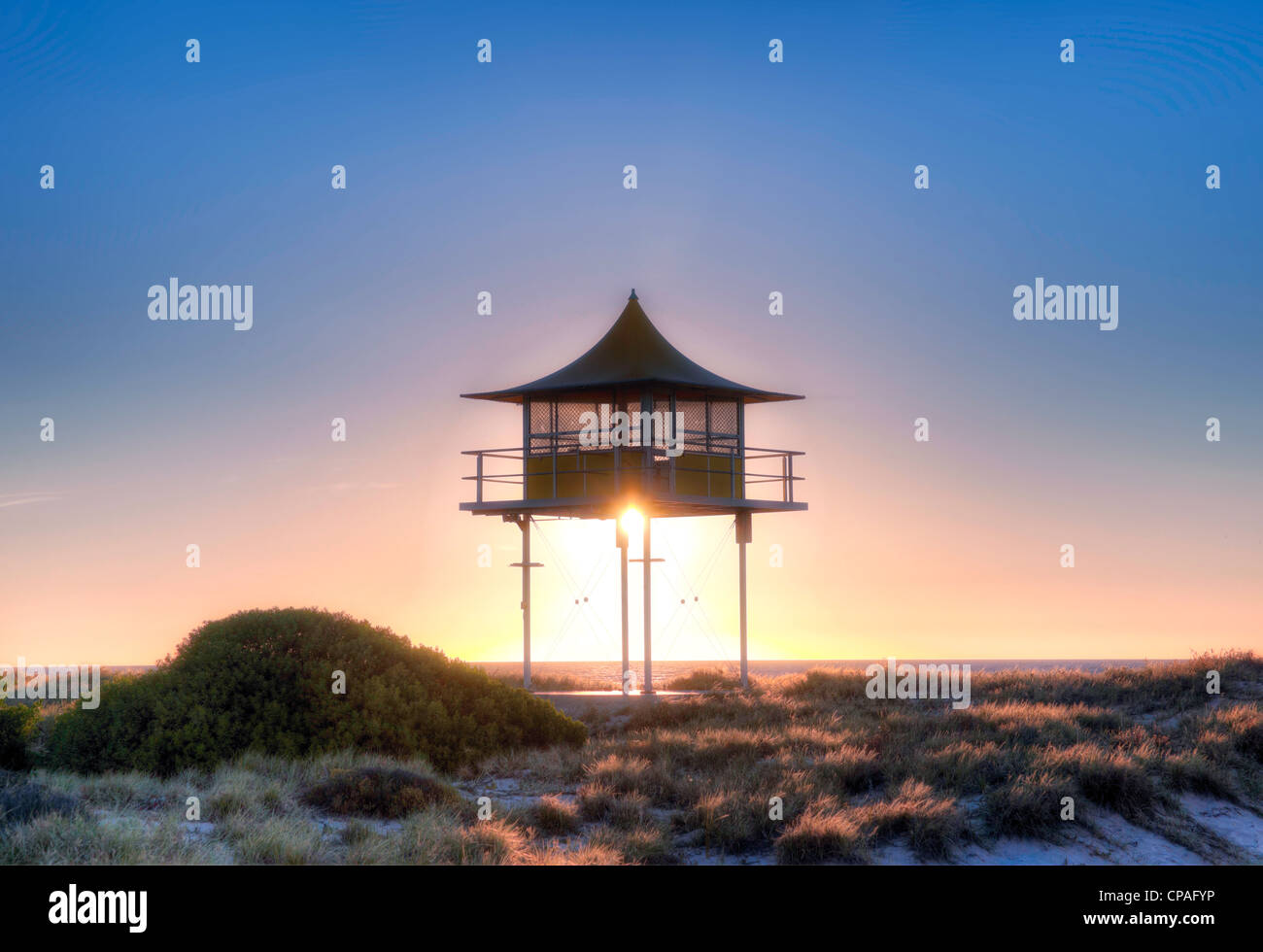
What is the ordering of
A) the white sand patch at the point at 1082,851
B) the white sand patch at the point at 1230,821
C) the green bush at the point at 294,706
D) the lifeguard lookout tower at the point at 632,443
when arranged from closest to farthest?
the white sand patch at the point at 1082,851
the white sand patch at the point at 1230,821
the green bush at the point at 294,706
the lifeguard lookout tower at the point at 632,443

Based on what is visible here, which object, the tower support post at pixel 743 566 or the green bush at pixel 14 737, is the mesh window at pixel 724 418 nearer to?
the tower support post at pixel 743 566

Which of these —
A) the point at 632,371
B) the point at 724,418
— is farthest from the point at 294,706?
the point at 724,418

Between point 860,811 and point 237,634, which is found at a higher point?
point 237,634

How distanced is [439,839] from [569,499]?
57.5ft

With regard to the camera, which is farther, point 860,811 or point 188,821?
point 860,811

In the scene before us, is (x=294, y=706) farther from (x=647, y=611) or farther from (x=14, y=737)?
(x=647, y=611)

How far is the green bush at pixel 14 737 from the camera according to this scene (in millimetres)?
21828

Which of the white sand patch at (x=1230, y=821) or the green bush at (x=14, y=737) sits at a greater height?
the green bush at (x=14, y=737)

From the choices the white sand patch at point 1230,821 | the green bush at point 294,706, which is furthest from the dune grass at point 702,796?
the green bush at point 294,706

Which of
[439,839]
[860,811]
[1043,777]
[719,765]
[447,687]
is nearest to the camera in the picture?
[439,839]

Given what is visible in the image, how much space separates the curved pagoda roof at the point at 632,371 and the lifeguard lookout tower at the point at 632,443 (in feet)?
0.13
